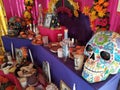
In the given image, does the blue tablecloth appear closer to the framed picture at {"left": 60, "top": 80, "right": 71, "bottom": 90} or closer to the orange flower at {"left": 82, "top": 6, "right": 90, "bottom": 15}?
the framed picture at {"left": 60, "top": 80, "right": 71, "bottom": 90}

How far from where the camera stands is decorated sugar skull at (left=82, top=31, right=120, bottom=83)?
888 millimetres

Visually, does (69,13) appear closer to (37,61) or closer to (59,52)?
(59,52)

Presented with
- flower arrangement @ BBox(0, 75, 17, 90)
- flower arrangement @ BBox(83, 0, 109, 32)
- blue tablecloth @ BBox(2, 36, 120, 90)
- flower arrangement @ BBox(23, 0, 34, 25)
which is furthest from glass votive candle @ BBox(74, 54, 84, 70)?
flower arrangement @ BBox(23, 0, 34, 25)

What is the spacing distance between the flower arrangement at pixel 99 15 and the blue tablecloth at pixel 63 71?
356 mm

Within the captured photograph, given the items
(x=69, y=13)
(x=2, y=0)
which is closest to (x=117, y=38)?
(x=69, y=13)

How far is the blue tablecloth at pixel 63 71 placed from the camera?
3.22 feet

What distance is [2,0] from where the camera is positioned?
243cm

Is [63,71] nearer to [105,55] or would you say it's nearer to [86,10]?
Answer: [105,55]

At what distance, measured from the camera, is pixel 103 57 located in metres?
0.92

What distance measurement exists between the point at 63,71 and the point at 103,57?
1.36 feet

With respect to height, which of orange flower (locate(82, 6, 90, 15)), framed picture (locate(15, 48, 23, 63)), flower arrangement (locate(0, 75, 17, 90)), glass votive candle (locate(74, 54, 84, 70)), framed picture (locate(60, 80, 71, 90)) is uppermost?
orange flower (locate(82, 6, 90, 15))

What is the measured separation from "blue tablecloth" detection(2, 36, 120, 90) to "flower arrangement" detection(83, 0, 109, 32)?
356mm

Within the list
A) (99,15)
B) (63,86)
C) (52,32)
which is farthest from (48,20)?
(63,86)

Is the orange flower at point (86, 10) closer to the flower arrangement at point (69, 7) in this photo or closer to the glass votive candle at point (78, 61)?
the flower arrangement at point (69, 7)
